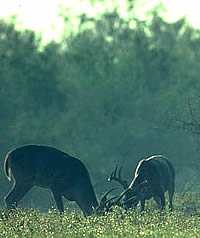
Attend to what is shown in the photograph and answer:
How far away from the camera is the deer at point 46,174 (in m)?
20.5

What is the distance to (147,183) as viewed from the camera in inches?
831

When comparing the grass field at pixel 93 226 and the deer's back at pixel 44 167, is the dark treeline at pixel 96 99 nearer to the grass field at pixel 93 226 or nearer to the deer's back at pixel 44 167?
the deer's back at pixel 44 167

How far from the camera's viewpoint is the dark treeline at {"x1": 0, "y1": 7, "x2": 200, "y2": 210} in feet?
108

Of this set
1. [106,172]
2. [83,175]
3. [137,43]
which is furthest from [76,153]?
[83,175]

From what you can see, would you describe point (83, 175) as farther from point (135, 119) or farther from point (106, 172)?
point (135, 119)

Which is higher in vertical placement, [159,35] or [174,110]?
[159,35]

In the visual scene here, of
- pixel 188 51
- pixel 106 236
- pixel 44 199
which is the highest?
pixel 188 51

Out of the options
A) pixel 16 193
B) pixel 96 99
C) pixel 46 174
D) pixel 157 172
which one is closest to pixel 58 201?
pixel 46 174

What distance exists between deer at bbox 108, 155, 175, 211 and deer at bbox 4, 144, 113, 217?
925 millimetres

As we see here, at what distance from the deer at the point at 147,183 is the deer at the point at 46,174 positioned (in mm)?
925

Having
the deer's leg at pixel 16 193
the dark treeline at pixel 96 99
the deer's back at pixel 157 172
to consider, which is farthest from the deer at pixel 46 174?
the dark treeline at pixel 96 99

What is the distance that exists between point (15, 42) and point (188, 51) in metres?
11.8

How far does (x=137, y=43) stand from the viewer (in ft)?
131

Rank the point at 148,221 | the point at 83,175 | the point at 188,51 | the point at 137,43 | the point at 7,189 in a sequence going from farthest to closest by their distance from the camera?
the point at 188,51 < the point at 137,43 < the point at 7,189 < the point at 83,175 < the point at 148,221
